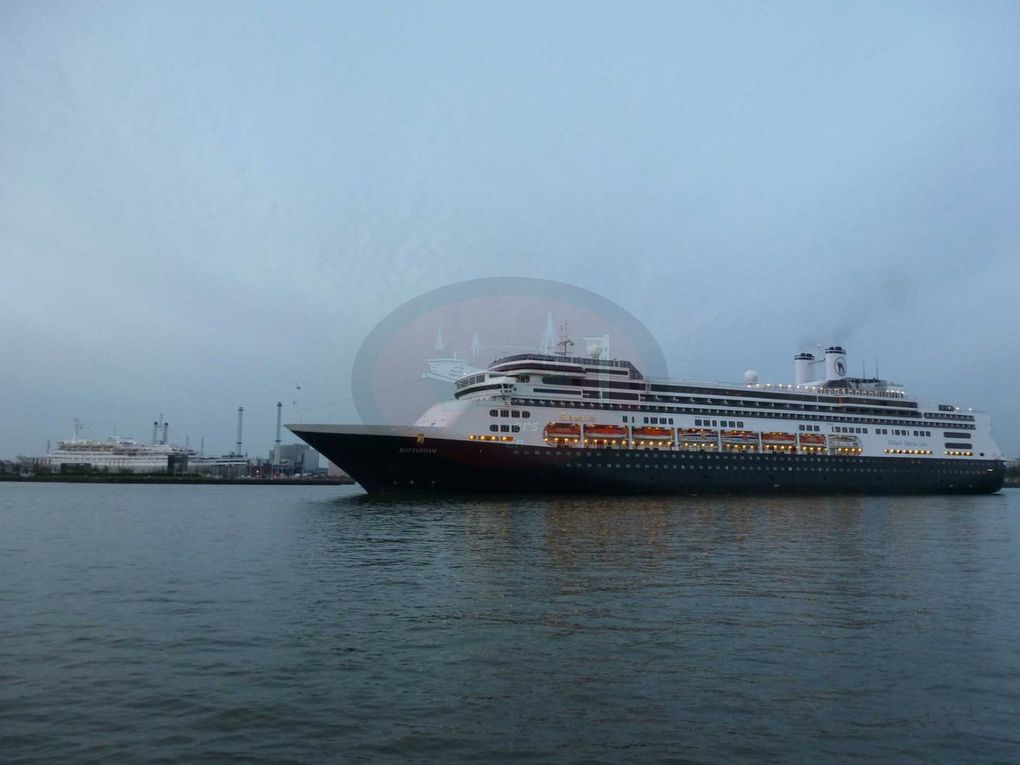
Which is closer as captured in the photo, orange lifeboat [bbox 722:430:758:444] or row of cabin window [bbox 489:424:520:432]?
row of cabin window [bbox 489:424:520:432]

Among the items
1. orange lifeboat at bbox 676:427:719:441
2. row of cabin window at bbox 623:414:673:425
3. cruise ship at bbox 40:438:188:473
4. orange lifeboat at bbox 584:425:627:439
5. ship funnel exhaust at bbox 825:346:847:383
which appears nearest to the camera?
orange lifeboat at bbox 584:425:627:439

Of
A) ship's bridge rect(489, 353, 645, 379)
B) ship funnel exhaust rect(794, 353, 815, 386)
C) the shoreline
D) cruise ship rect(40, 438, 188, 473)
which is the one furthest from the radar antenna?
cruise ship rect(40, 438, 188, 473)

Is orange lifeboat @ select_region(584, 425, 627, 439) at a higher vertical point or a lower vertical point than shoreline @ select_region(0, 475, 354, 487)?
higher

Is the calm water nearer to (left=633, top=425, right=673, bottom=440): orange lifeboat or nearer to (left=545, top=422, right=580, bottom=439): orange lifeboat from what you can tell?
(left=545, top=422, right=580, bottom=439): orange lifeboat

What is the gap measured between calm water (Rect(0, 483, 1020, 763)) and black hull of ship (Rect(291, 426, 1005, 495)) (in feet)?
78.0

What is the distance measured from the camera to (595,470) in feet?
169

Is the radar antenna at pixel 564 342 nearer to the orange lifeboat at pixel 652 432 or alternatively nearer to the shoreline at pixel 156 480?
the orange lifeboat at pixel 652 432

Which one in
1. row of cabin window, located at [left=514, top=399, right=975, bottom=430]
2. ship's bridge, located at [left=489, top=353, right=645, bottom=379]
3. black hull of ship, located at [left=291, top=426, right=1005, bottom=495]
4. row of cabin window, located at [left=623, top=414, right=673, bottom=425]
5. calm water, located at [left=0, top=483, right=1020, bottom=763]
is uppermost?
ship's bridge, located at [left=489, top=353, right=645, bottom=379]

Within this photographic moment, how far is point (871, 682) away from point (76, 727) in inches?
394

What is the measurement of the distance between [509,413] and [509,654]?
40.0 metres

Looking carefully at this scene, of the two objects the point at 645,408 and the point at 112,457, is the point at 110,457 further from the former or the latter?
the point at 645,408

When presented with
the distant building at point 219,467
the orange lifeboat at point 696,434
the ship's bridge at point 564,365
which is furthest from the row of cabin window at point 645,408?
the distant building at point 219,467

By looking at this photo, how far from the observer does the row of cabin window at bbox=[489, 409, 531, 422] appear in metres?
50.2

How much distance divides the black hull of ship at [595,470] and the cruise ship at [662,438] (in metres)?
0.10
